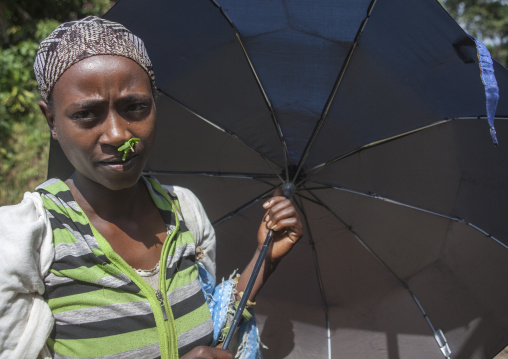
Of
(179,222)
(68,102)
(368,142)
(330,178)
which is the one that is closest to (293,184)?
(330,178)

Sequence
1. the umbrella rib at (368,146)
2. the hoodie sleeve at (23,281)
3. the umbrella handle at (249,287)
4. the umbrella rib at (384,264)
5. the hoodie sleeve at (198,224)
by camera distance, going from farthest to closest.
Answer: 1. the umbrella rib at (384,264)
2. the umbrella rib at (368,146)
3. the hoodie sleeve at (198,224)
4. the umbrella handle at (249,287)
5. the hoodie sleeve at (23,281)

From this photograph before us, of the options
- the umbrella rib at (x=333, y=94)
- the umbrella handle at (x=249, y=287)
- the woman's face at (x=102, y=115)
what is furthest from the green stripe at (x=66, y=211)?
the umbrella rib at (x=333, y=94)

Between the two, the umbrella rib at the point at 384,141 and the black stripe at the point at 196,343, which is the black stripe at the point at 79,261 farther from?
the umbrella rib at the point at 384,141

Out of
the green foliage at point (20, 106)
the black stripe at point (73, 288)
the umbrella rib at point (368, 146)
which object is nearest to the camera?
the black stripe at point (73, 288)

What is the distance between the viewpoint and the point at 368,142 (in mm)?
2236

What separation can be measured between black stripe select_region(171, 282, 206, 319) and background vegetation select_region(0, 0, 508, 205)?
4369mm

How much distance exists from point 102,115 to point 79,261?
43 cm

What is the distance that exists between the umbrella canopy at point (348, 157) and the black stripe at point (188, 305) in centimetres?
80

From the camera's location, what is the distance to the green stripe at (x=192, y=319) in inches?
65.4

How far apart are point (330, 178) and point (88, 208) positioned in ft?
3.81

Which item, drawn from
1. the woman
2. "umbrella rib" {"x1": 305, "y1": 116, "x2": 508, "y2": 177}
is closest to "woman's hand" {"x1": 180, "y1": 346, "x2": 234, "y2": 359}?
the woman

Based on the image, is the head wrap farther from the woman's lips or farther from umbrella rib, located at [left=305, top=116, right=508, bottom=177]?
umbrella rib, located at [left=305, top=116, right=508, bottom=177]

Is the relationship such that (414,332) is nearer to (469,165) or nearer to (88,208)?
(469,165)

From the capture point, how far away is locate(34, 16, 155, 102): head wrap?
Answer: 148 cm
